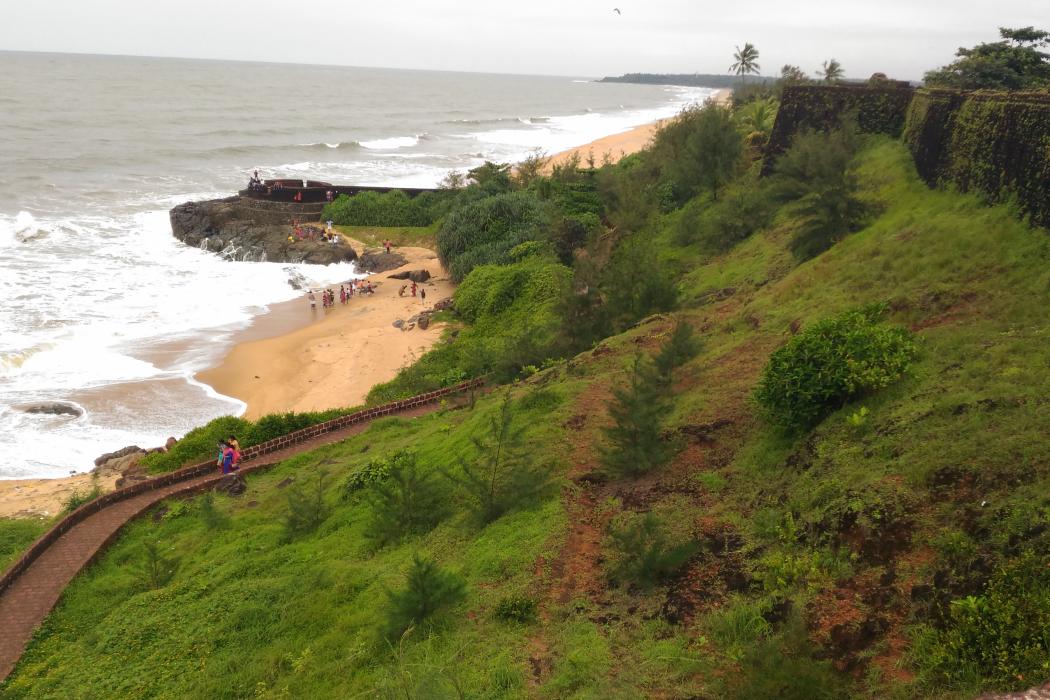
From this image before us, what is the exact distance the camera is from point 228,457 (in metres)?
14.6

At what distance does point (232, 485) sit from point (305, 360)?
909 cm

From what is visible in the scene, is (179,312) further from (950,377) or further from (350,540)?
(950,377)

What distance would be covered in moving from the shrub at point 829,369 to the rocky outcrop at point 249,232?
27.8 m

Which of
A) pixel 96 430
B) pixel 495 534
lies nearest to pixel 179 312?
pixel 96 430

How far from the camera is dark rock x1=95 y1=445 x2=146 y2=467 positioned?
16.5m

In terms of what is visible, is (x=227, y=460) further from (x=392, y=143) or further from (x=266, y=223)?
(x=392, y=143)

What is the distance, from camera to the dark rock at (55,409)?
18.8 meters

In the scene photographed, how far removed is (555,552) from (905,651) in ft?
12.9

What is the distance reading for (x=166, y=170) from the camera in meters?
53.6

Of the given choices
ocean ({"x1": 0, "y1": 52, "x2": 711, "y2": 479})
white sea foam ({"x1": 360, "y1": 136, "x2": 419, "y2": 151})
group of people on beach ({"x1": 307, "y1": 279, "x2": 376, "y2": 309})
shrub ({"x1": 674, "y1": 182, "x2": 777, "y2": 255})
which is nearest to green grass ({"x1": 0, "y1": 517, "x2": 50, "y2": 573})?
ocean ({"x1": 0, "y1": 52, "x2": 711, "y2": 479})

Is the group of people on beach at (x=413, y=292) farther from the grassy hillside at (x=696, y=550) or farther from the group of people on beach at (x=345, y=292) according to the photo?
the grassy hillside at (x=696, y=550)

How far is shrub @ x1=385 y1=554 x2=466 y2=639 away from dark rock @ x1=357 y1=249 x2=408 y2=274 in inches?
1043

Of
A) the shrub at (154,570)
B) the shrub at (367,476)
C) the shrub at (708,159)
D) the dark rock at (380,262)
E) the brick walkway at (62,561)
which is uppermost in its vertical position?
the shrub at (708,159)

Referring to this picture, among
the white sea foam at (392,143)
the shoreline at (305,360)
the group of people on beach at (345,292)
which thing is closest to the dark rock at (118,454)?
the shoreline at (305,360)
